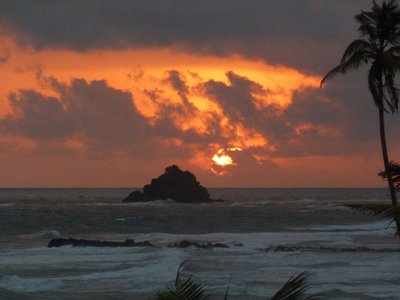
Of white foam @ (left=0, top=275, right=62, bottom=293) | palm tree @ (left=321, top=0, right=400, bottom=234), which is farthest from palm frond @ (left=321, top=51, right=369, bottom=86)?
white foam @ (left=0, top=275, right=62, bottom=293)

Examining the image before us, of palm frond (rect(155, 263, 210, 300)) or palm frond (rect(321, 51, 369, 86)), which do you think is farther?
palm frond (rect(321, 51, 369, 86))

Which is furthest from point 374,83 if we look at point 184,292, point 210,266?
point 184,292

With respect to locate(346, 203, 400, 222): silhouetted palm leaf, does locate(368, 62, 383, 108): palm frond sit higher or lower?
higher

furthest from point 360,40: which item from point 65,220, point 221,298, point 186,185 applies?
point 186,185

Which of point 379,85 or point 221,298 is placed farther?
point 221,298

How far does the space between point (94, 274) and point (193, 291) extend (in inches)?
846

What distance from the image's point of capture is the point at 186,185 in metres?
132

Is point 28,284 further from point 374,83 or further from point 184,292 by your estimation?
point 184,292

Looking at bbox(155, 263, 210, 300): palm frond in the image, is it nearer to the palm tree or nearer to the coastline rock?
the palm tree

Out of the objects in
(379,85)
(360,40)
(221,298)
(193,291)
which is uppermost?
(360,40)

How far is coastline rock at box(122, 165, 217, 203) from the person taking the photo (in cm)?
13012

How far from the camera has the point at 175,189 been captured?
130750 millimetres

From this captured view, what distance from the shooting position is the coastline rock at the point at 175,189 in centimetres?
13012

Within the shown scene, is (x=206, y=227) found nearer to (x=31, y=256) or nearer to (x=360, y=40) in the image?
(x=31, y=256)
